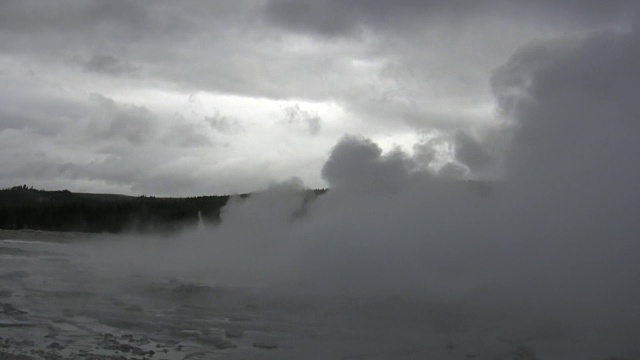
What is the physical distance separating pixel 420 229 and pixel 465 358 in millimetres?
19033

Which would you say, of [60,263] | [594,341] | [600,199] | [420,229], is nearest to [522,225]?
[600,199]

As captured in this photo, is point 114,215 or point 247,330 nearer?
point 247,330

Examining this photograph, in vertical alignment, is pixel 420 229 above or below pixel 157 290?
above

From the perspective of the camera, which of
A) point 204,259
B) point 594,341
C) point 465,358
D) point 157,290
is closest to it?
point 465,358

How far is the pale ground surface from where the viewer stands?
12.3 m

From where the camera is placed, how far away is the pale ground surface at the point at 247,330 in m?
12.3

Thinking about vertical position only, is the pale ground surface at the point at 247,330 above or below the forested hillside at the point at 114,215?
below

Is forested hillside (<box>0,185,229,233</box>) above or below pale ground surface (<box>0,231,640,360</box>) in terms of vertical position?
above

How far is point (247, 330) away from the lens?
14.7 metres

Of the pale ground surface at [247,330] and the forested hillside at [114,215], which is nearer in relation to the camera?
the pale ground surface at [247,330]

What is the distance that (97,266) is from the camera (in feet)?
104

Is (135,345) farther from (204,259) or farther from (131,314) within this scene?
(204,259)

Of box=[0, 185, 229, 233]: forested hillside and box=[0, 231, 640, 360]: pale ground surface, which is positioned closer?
box=[0, 231, 640, 360]: pale ground surface

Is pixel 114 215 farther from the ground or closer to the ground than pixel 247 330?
farther from the ground
